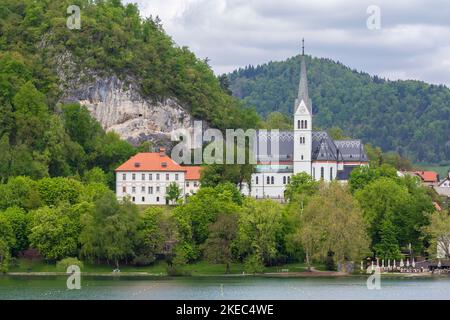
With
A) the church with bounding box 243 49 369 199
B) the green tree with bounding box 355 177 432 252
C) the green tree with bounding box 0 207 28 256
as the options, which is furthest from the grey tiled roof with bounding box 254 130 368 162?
the green tree with bounding box 0 207 28 256

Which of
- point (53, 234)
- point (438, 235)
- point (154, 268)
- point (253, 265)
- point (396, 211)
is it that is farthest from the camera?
point (396, 211)

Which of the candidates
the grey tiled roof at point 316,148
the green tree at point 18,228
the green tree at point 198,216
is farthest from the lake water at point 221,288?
the grey tiled roof at point 316,148

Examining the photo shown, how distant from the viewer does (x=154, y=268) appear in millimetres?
101625

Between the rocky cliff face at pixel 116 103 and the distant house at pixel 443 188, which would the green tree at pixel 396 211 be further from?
the distant house at pixel 443 188

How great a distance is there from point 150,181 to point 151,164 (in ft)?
5.57

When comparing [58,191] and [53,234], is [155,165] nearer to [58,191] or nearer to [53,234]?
[58,191]

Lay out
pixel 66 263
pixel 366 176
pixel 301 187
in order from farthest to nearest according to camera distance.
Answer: pixel 366 176 < pixel 301 187 < pixel 66 263

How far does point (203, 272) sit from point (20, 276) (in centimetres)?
1389

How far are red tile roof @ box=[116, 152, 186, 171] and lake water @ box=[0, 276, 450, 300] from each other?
29510 mm

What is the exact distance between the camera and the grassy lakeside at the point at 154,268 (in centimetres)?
9981

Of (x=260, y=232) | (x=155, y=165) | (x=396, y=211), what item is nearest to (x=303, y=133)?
(x=155, y=165)

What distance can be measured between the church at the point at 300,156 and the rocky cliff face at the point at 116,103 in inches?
490

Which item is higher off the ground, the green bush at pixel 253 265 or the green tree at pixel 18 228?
the green tree at pixel 18 228
